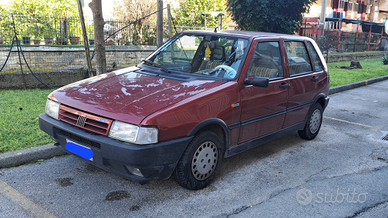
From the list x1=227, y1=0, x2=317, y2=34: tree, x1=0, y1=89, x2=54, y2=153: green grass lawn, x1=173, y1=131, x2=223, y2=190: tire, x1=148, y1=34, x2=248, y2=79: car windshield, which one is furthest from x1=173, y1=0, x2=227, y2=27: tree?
x1=173, y1=131, x2=223, y2=190: tire

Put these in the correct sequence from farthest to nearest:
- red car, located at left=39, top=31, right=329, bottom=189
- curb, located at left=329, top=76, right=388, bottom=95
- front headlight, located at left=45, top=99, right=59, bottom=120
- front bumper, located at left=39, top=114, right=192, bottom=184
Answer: curb, located at left=329, top=76, right=388, bottom=95, front headlight, located at left=45, top=99, right=59, bottom=120, red car, located at left=39, top=31, right=329, bottom=189, front bumper, located at left=39, top=114, right=192, bottom=184

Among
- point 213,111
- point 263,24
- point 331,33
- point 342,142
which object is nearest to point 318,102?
point 342,142

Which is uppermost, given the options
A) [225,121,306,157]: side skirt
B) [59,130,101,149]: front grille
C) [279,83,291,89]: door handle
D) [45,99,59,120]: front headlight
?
[279,83,291,89]: door handle

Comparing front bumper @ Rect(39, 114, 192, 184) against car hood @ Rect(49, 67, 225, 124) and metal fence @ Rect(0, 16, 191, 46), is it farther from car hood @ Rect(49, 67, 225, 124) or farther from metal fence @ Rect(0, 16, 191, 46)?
metal fence @ Rect(0, 16, 191, 46)

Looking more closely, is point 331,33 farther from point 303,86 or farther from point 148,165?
point 148,165

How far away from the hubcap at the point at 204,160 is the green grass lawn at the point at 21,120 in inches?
81.5

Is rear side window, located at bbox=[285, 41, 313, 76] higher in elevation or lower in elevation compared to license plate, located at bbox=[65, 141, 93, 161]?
higher

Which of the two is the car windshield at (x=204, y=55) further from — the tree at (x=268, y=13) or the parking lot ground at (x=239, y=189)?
the tree at (x=268, y=13)

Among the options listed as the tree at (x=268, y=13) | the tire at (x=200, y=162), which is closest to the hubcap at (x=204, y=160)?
the tire at (x=200, y=162)

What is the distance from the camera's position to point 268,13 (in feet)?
Result: 35.4

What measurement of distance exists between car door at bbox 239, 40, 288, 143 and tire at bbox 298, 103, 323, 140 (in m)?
0.96

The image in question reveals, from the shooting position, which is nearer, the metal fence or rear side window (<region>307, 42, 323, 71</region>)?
rear side window (<region>307, 42, 323, 71</region>)

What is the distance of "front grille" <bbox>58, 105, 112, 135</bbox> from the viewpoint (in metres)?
3.21

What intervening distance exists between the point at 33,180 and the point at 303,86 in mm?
3629
